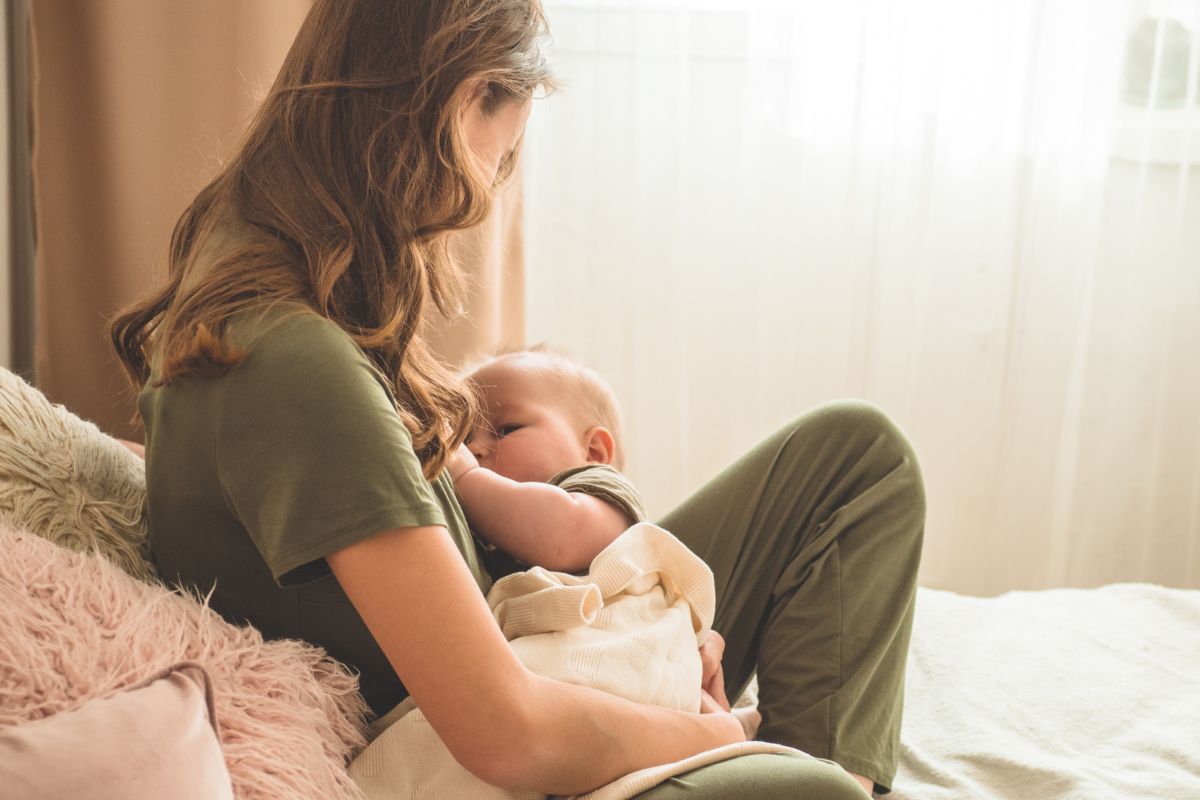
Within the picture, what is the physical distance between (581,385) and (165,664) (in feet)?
2.43

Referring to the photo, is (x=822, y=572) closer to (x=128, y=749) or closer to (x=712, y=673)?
(x=712, y=673)

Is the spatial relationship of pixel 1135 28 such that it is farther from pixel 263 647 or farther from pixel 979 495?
pixel 263 647

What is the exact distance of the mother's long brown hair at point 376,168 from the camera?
36.9 inches

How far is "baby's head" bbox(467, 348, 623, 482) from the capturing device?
133 cm

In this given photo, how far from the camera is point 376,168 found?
95 cm

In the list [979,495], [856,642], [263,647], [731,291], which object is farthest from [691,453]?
[263,647]

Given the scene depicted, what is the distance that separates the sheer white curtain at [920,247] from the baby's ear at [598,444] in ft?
3.03

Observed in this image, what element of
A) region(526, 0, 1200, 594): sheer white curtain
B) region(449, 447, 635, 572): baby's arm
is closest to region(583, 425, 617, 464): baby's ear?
region(449, 447, 635, 572): baby's arm

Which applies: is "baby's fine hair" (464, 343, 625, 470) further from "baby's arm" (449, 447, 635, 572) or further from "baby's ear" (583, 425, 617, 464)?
"baby's arm" (449, 447, 635, 572)

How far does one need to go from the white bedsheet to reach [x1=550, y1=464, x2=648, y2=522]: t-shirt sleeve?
403 millimetres

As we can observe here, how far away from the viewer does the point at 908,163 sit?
2281 millimetres

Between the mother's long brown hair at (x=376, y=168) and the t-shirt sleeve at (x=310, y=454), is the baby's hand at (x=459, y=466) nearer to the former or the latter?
the mother's long brown hair at (x=376, y=168)

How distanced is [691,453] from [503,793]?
1.56m

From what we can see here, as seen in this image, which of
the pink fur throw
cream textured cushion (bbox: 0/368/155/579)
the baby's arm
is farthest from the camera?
the baby's arm
